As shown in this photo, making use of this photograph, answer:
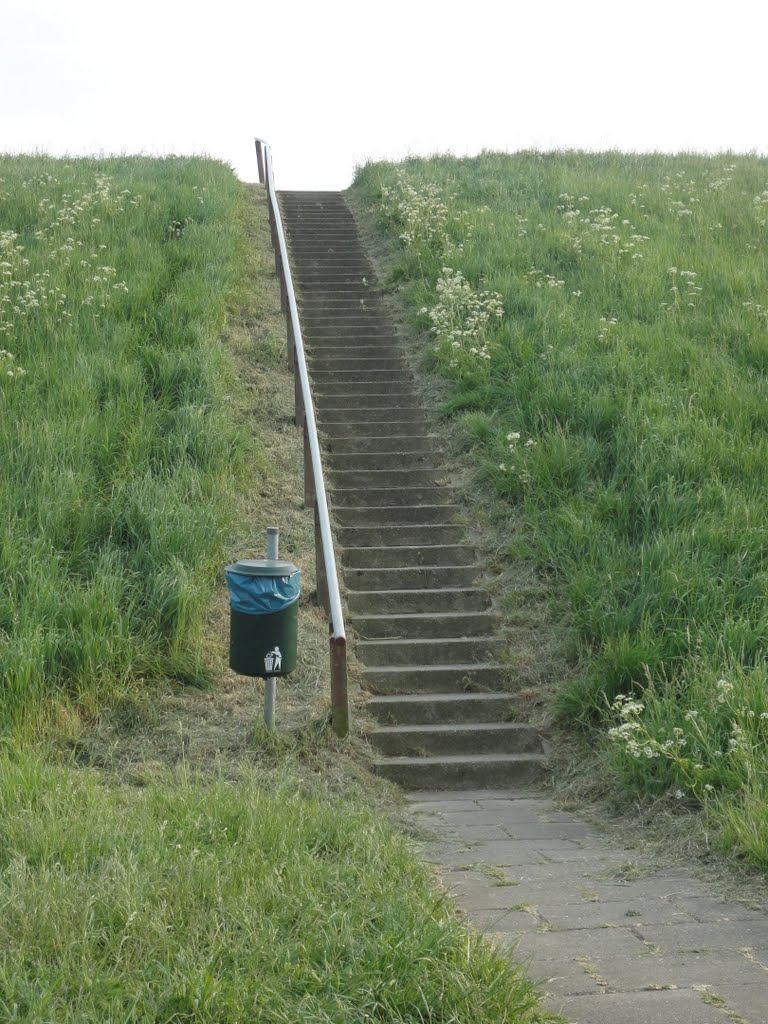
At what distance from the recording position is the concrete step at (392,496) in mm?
9820

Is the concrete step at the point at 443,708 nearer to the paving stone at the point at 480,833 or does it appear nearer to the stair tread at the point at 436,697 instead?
the stair tread at the point at 436,697

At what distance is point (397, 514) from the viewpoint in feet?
31.5

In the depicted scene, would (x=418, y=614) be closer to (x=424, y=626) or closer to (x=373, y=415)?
(x=424, y=626)

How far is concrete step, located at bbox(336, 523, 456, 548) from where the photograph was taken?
920cm

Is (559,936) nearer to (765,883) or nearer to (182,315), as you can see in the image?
(765,883)

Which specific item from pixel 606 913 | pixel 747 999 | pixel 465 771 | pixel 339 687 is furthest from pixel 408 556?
pixel 747 999

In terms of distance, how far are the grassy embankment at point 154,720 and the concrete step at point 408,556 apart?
51cm

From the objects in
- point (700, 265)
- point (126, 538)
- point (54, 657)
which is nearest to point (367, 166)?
point (700, 265)

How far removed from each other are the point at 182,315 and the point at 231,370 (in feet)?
2.84

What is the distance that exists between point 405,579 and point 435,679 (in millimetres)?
1297

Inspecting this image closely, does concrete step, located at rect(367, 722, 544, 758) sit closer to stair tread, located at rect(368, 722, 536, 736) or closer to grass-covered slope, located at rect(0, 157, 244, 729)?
stair tread, located at rect(368, 722, 536, 736)

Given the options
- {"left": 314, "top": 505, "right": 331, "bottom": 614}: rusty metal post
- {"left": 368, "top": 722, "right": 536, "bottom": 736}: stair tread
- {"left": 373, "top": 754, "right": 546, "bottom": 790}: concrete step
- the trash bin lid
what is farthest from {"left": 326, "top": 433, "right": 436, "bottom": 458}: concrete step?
the trash bin lid

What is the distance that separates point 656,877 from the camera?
496cm

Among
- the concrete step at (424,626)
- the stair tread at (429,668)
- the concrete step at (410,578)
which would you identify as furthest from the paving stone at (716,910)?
the concrete step at (410,578)
